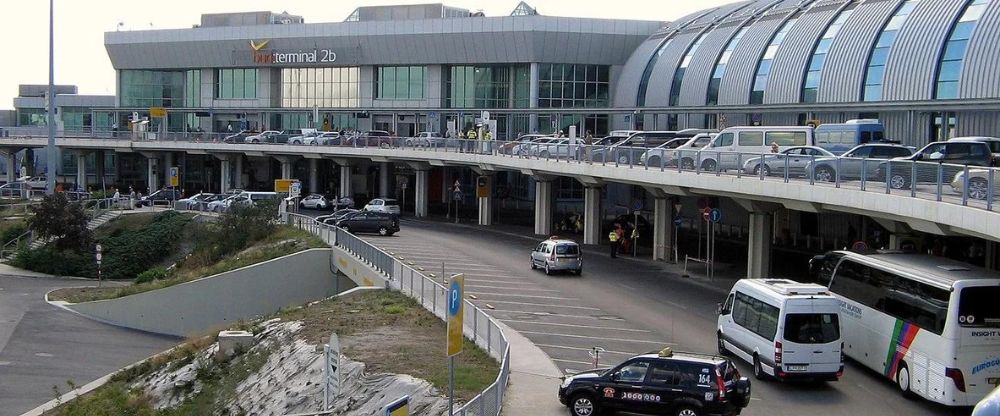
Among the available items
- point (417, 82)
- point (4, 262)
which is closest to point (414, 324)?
point (4, 262)

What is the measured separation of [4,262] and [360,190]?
28027 mm

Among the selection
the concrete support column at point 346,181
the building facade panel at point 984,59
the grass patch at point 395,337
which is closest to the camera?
the grass patch at point 395,337

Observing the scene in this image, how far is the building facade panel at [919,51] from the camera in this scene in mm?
45125

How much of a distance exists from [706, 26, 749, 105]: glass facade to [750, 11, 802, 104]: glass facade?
3.49 metres

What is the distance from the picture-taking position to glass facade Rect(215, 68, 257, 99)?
90.6m

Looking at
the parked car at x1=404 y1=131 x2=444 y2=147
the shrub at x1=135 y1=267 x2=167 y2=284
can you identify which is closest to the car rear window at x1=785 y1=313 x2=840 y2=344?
the shrub at x1=135 y1=267 x2=167 y2=284

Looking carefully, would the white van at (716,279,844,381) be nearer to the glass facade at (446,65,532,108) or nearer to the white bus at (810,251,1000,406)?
the white bus at (810,251,1000,406)

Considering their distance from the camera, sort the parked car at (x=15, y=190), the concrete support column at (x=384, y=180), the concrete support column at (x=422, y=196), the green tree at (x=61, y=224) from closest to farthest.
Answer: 1. the green tree at (x=61, y=224)
2. the concrete support column at (x=422, y=196)
3. the concrete support column at (x=384, y=180)
4. the parked car at (x=15, y=190)

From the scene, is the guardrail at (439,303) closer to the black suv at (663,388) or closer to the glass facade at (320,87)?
the black suv at (663,388)

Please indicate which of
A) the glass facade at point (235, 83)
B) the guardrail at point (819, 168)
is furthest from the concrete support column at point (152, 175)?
the guardrail at point (819, 168)

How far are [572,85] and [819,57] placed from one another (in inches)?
1088

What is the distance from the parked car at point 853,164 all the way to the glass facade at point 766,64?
82.8 ft

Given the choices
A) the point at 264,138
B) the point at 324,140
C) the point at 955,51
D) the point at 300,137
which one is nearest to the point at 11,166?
the point at 264,138

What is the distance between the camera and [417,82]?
274ft
